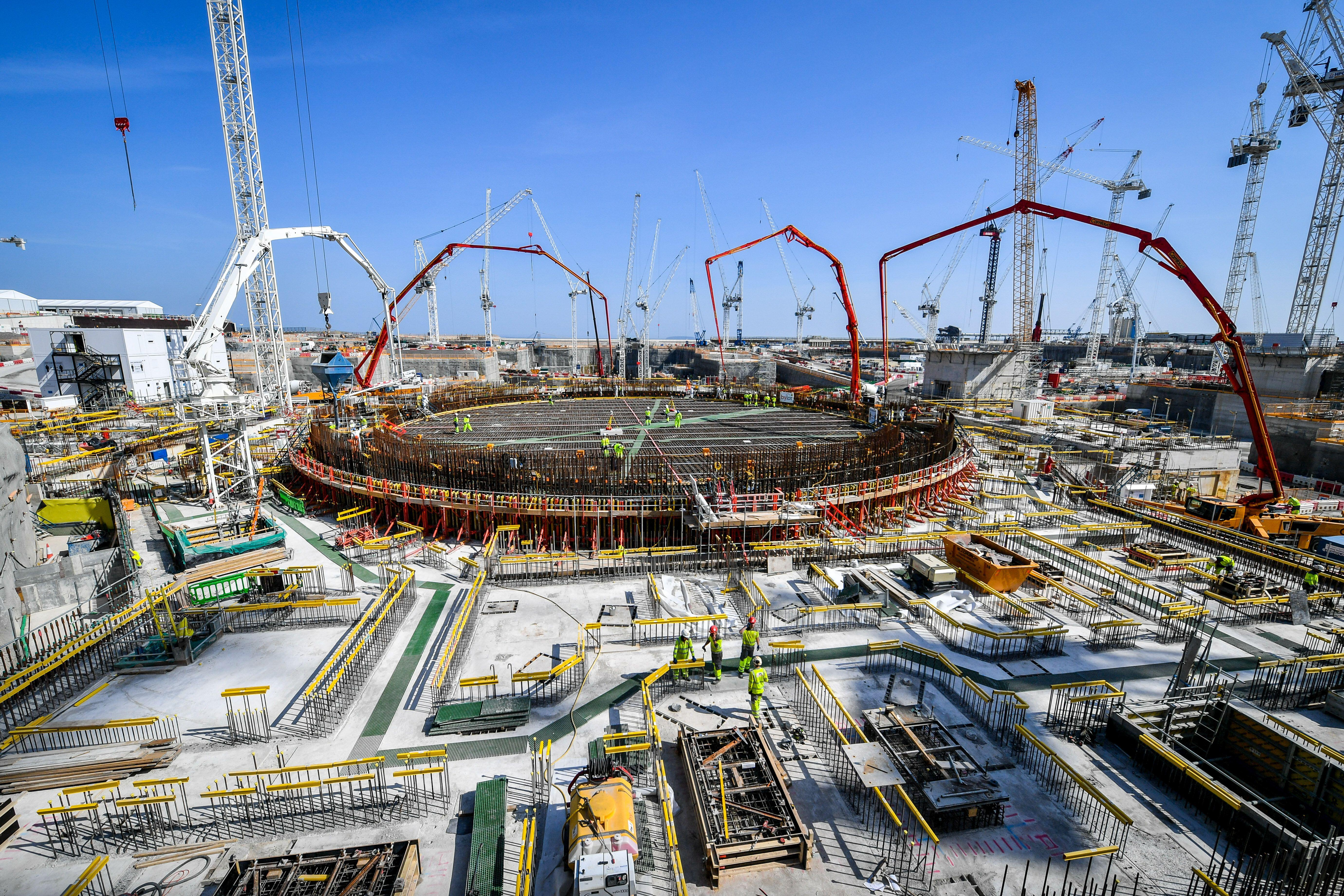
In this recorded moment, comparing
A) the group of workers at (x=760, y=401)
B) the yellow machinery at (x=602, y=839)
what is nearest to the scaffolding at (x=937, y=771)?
the yellow machinery at (x=602, y=839)

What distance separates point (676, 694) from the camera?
12.9 meters

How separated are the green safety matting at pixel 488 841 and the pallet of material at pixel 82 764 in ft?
21.1

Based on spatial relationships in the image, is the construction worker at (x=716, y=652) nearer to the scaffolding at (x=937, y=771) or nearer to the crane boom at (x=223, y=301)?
the scaffolding at (x=937, y=771)

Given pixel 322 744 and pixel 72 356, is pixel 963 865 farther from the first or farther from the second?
pixel 72 356

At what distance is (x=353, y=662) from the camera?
13180 mm

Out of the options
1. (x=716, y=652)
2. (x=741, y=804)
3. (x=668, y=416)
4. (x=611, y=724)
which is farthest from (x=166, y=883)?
(x=668, y=416)

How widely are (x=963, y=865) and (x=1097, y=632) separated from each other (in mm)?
10269

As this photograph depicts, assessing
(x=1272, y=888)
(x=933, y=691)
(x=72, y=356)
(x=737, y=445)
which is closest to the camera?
(x=1272, y=888)

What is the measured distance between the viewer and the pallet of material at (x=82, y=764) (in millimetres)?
9961

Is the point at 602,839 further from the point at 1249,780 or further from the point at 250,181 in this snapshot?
the point at 250,181

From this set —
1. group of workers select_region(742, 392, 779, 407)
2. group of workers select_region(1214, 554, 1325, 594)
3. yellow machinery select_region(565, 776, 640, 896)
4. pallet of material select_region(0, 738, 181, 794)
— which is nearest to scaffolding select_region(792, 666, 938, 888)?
yellow machinery select_region(565, 776, 640, 896)

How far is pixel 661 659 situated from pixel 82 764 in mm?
11190

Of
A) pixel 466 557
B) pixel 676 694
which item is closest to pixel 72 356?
pixel 466 557

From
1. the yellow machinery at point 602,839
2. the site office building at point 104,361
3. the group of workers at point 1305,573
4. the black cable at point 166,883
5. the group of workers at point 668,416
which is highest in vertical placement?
the site office building at point 104,361
